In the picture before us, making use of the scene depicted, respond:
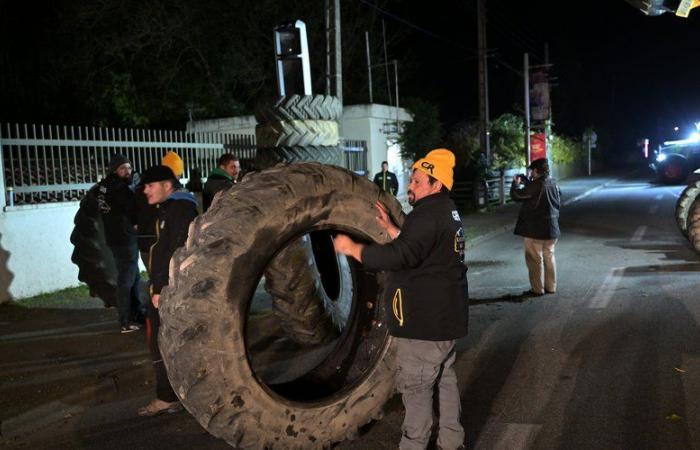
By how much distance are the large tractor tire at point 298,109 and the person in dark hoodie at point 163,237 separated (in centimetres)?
95

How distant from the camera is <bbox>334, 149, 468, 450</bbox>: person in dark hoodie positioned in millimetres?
3732

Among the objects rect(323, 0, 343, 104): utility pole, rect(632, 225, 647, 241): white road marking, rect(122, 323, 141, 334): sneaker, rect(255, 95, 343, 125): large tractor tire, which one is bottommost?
rect(632, 225, 647, 241): white road marking

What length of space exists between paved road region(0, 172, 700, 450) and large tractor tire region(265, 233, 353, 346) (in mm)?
1108

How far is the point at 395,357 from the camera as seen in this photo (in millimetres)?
4285

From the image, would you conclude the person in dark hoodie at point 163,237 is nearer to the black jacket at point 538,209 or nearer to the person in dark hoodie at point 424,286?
the person in dark hoodie at point 424,286

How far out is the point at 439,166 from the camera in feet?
→ 12.7

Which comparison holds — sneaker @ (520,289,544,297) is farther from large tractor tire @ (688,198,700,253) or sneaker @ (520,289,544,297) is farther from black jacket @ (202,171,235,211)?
black jacket @ (202,171,235,211)

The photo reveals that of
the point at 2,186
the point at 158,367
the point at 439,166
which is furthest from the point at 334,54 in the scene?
the point at 439,166

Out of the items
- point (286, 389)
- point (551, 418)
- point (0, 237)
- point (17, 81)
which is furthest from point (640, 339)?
point (17, 81)

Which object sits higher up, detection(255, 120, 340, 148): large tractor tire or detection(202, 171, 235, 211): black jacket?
detection(255, 120, 340, 148): large tractor tire

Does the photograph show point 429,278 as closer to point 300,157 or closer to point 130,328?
point 300,157

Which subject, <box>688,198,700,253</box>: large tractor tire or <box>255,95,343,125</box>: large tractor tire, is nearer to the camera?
<box>255,95,343,125</box>: large tractor tire

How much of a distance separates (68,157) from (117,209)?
2.97 m

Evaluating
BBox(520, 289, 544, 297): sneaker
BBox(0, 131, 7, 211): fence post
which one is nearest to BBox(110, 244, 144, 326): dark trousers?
BBox(0, 131, 7, 211): fence post
